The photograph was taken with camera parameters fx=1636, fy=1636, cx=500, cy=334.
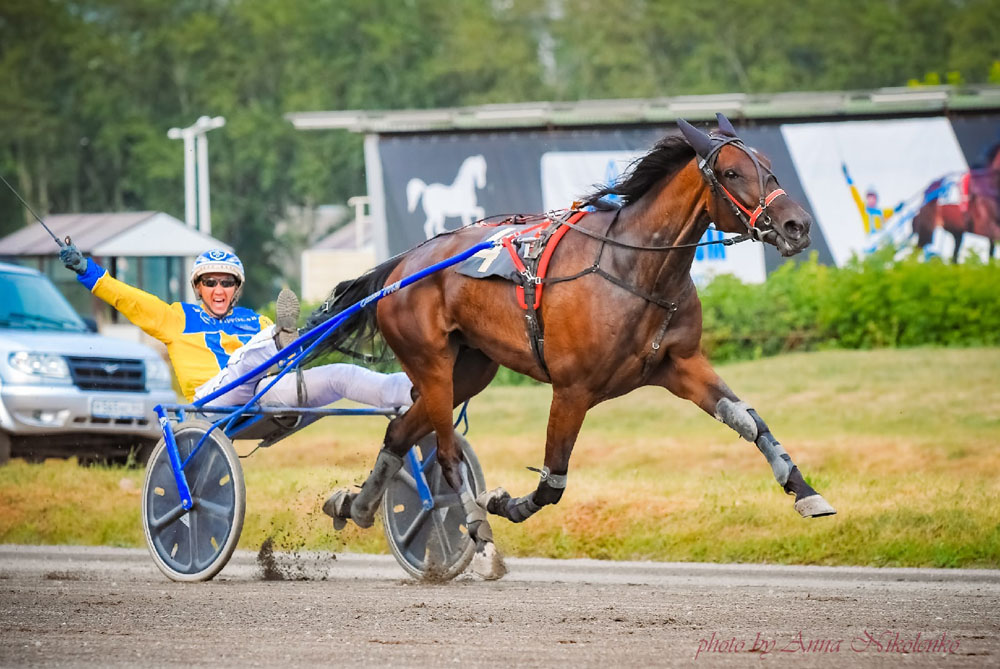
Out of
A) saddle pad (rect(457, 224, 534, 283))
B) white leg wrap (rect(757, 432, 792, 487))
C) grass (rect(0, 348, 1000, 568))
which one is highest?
saddle pad (rect(457, 224, 534, 283))

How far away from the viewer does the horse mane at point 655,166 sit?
7684 millimetres

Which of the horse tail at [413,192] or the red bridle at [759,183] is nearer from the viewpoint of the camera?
the red bridle at [759,183]

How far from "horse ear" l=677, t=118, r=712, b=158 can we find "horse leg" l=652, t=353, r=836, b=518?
0.94m

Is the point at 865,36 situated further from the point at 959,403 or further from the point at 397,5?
the point at 959,403

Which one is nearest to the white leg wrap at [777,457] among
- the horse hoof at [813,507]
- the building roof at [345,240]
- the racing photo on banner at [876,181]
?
the horse hoof at [813,507]

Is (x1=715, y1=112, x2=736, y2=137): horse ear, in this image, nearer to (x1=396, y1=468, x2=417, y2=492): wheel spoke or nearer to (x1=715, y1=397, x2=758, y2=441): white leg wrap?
(x1=715, y1=397, x2=758, y2=441): white leg wrap

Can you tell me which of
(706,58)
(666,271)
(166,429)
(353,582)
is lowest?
(353,582)

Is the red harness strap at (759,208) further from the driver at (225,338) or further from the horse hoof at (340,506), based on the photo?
the horse hoof at (340,506)

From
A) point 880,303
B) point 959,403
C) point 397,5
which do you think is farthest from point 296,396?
point 397,5

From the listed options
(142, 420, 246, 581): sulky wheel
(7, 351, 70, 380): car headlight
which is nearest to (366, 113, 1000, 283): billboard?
(7, 351, 70, 380): car headlight

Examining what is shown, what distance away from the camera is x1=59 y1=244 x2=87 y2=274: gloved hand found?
28.4 feet

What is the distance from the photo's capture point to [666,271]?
7.48m

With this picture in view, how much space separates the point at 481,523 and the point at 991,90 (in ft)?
55.4

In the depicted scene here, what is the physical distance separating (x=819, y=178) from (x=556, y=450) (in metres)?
15.5
